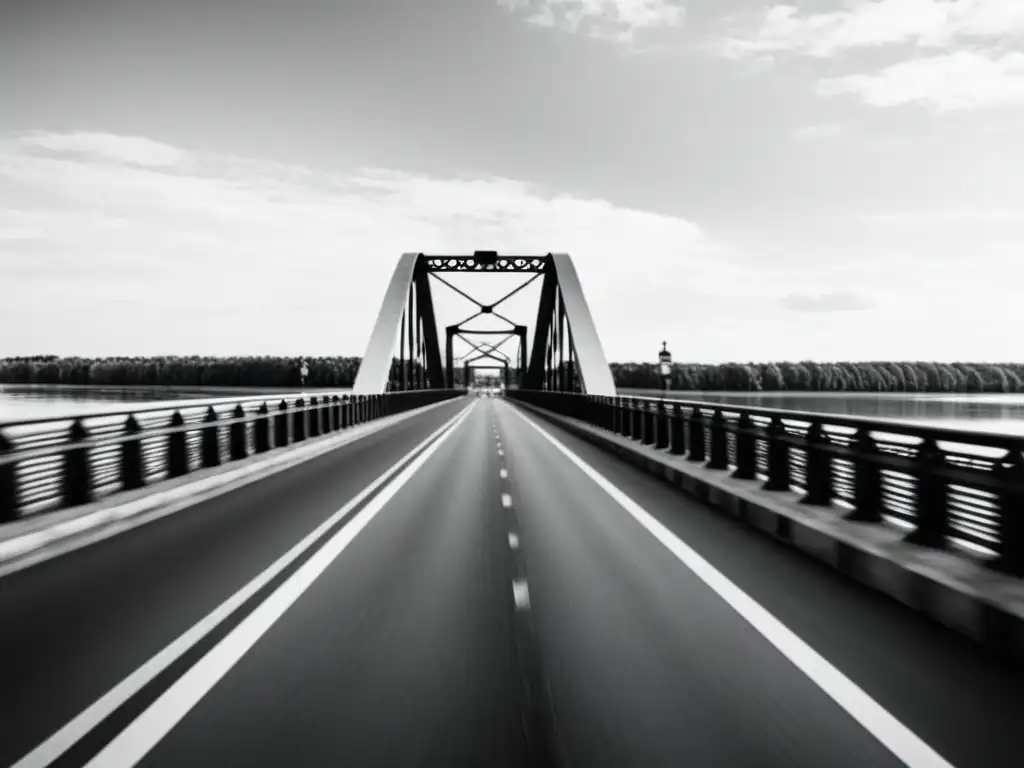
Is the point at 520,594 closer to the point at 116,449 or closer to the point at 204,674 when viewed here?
the point at 204,674

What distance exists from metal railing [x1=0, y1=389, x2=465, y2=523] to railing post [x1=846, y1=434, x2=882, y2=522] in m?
7.42

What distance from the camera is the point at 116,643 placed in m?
5.47

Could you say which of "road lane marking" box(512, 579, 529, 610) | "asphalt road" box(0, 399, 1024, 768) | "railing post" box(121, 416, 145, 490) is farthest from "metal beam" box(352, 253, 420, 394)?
"road lane marking" box(512, 579, 529, 610)

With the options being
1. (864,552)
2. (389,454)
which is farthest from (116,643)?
(389,454)

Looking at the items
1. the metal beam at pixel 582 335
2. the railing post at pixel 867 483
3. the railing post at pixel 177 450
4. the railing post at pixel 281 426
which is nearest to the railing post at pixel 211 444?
the railing post at pixel 177 450

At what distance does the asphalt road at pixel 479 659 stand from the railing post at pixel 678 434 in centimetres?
791

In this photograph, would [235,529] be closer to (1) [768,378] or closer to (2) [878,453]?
(2) [878,453]

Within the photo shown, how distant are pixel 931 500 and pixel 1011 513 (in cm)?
119

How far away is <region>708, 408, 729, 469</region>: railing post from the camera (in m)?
14.3

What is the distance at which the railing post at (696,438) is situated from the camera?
15.9m

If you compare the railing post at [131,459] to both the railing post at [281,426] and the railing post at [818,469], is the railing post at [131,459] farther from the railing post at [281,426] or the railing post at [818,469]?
the railing post at [281,426]

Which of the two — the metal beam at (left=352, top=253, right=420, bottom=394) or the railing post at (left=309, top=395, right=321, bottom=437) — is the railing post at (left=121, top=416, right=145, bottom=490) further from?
the metal beam at (left=352, top=253, right=420, bottom=394)

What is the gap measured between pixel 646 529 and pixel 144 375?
19553cm

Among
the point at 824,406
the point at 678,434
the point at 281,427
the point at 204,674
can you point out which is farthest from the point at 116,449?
the point at 824,406
